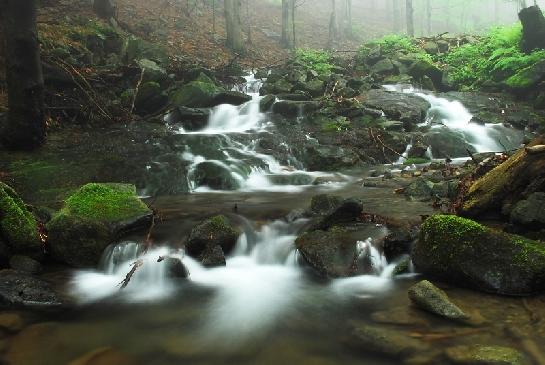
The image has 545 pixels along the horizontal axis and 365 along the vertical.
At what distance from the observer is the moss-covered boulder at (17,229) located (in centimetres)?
541

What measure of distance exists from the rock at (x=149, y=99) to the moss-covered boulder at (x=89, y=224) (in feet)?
24.8

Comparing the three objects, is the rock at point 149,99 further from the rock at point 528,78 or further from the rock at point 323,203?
the rock at point 528,78

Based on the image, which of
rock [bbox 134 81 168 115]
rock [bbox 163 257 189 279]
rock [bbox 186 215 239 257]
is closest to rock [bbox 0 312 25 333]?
rock [bbox 163 257 189 279]

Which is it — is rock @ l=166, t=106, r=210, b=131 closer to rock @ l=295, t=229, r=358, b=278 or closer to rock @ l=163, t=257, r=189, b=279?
rock @ l=163, t=257, r=189, b=279

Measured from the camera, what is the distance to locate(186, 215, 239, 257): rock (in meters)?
5.90

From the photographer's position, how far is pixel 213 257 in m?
5.79

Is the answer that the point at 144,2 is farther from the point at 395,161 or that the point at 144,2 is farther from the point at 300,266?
the point at 300,266

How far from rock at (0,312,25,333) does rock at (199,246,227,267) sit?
84.4 inches

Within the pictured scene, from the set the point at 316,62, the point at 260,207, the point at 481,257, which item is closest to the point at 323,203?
the point at 260,207

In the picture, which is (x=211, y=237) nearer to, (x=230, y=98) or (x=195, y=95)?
(x=195, y=95)

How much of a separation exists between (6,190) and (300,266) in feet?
13.2

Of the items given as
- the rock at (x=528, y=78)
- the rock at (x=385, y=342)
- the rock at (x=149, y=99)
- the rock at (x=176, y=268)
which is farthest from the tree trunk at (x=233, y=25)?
the rock at (x=385, y=342)

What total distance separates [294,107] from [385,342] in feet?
37.0

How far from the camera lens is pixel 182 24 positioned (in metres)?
24.7
